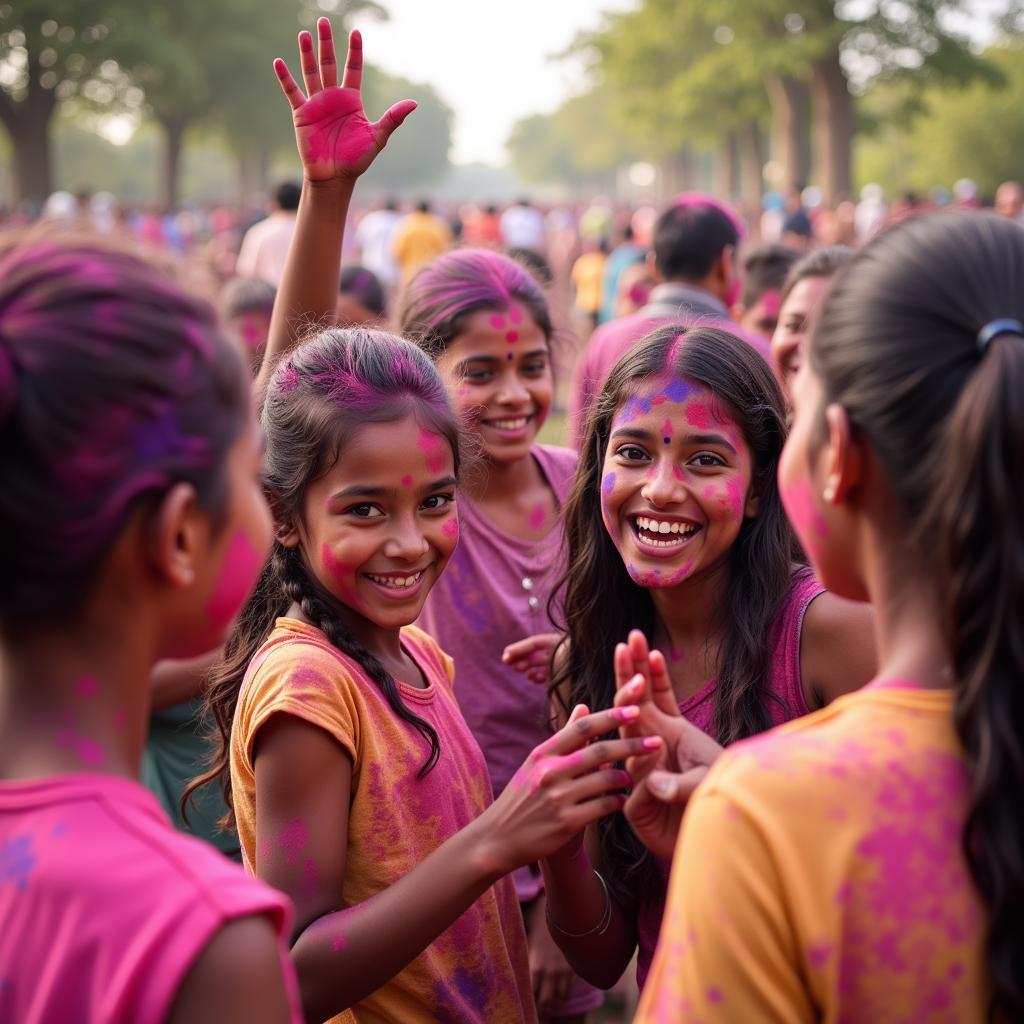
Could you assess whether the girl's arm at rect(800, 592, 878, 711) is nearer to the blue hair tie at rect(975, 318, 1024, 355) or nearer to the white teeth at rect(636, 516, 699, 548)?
the white teeth at rect(636, 516, 699, 548)

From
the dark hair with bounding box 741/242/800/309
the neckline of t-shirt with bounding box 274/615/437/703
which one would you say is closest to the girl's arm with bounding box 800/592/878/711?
the neckline of t-shirt with bounding box 274/615/437/703

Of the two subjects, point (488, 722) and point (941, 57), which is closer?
point (488, 722)

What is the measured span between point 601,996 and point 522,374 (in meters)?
1.69

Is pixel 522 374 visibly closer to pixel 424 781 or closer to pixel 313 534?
pixel 313 534

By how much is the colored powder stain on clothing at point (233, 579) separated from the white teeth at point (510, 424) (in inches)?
77.6

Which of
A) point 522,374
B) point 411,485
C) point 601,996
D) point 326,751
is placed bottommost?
point 601,996

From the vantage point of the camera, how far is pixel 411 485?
93.8 inches

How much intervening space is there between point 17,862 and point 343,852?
0.87m

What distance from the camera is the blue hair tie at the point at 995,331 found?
53.6 inches

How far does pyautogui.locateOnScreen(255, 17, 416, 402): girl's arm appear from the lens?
9.59 ft

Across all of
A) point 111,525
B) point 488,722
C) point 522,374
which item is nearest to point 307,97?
point 522,374

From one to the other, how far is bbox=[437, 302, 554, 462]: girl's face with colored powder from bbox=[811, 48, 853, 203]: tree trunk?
26801mm

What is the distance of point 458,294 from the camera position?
3551mm

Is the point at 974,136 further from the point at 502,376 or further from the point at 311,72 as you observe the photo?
the point at 311,72
